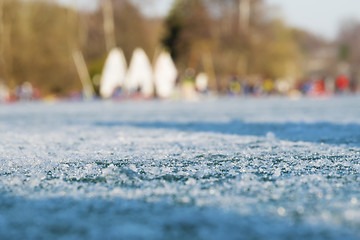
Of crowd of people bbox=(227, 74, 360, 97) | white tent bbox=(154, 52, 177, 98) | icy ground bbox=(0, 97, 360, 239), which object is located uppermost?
white tent bbox=(154, 52, 177, 98)

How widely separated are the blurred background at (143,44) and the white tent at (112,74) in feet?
11.5

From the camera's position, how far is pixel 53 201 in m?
2.65

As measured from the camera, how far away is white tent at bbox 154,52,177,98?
27.1m

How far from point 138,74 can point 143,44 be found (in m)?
19.8

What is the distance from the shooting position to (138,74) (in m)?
26.9

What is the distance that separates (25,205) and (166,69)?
2502 cm

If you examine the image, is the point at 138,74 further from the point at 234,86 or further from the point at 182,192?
the point at 182,192

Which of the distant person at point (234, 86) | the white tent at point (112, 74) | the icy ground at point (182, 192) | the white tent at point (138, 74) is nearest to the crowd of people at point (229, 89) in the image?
the distant person at point (234, 86)

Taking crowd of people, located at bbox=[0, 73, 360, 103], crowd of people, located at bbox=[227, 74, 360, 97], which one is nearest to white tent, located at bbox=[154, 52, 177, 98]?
crowd of people, located at bbox=[0, 73, 360, 103]

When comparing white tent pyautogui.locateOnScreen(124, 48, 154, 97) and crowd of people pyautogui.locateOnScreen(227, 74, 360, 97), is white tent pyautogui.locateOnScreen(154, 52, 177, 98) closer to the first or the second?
white tent pyautogui.locateOnScreen(124, 48, 154, 97)

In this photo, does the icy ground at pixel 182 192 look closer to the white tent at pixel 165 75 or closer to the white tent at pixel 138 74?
the white tent at pixel 138 74

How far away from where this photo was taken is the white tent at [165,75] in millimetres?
27141

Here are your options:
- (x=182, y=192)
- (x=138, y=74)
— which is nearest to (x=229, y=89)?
(x=138, y=74)

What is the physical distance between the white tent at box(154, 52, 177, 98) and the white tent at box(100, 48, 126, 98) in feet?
7.10
